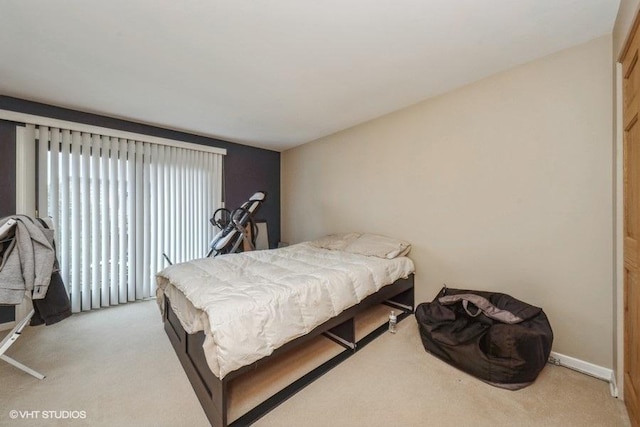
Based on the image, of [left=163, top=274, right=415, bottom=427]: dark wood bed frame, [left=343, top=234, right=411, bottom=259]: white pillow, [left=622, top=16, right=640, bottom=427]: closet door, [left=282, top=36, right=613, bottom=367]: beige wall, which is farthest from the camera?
[left=343, top=234, right=411, bottom=259]: white pillow

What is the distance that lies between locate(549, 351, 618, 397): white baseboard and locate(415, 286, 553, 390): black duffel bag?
39 centimetres

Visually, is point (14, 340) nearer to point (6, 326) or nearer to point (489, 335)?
point (6, 326)

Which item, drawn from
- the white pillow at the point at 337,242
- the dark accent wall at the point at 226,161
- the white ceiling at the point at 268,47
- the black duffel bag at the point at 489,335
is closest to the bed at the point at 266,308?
the white pillow at the point at 337,242

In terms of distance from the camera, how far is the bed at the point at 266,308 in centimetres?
129

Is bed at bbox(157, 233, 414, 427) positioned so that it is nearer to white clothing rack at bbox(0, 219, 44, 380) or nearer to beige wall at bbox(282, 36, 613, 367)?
beige wall at bbox(282, 36, 613, 367)

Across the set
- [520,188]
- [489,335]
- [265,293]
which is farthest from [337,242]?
[520,188]

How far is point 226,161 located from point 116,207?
1.58 metres

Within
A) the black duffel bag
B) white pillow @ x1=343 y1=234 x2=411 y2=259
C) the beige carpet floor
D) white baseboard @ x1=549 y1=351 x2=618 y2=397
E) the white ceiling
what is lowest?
the beige carpet floor

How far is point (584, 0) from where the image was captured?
4.45ft

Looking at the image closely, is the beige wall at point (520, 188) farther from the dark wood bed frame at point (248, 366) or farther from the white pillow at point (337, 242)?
the dark wood bed frame at point (248, 366)

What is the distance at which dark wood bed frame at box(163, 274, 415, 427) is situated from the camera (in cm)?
130

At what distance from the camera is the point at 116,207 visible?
294cm

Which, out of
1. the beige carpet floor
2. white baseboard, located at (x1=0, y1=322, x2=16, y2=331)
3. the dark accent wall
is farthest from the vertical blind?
the beige carpet floor

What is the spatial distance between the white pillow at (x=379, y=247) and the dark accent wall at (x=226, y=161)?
217 centimetres
